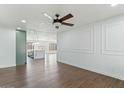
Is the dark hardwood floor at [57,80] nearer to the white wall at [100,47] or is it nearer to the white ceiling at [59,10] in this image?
the white wall at [100,47]

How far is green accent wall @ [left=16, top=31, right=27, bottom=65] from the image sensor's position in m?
6.63

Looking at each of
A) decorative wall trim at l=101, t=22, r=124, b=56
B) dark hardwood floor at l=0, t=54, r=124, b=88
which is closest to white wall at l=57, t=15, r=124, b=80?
decorative wall trim at l=101, t=22, r=124, b=56

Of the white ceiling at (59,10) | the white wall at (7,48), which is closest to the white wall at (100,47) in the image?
the white ceiling at (59,10)

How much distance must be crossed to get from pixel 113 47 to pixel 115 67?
81 centimetres

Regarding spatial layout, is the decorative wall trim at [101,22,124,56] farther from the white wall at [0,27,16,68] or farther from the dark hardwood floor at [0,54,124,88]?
the white wall at [0,27,16,68]

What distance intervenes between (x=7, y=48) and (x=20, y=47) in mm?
949

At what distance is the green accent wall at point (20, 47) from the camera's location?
6.63m

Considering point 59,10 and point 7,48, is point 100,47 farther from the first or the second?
point 7,48

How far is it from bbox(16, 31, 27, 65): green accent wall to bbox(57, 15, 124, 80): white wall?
321 centimetres

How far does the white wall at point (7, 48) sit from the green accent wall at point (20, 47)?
0.32 metres

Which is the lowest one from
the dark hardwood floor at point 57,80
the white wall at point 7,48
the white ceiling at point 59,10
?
the dark hardwood floor at point 57,80

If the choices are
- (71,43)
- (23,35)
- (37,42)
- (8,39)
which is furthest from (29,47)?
(71,43)

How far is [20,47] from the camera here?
6.81 metres
